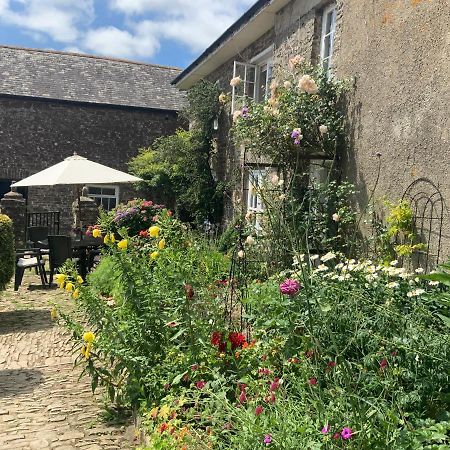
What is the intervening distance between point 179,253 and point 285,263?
1.61 m

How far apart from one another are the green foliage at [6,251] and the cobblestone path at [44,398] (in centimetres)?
62

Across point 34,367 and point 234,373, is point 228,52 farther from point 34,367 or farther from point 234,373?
point 234,373

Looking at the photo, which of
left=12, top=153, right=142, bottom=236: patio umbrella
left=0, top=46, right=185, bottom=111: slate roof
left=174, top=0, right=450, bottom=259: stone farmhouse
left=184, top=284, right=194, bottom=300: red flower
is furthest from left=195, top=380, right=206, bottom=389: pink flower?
left=0, top=46, right=185, bottom=111: slate roof

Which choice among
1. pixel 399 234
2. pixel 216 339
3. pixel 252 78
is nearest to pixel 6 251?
pixel 216 339

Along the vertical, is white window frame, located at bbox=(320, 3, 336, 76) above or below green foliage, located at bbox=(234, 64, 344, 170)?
above

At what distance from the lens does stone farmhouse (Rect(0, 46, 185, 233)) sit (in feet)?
54.4

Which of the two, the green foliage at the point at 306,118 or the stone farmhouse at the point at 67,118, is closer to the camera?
the green foliage at the point at 306,118

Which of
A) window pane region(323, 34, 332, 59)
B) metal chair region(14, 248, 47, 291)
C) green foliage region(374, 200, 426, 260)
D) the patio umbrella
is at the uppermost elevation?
window pane region(323, 34, 332, 59)

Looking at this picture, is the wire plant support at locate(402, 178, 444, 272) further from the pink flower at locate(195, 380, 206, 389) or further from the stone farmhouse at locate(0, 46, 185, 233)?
the stone farmhouse at locate(0, 46, 185, 233)

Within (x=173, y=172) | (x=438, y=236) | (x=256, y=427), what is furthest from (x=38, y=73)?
(x=256, y=427)

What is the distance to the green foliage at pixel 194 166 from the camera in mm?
12266

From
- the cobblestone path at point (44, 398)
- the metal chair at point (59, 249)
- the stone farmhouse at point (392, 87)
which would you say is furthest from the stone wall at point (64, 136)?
the cobblestone path at point (44, 398)

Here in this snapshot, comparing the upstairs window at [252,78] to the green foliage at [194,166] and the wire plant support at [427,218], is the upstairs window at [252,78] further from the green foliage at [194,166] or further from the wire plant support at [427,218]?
the wire plant support at [427,218]

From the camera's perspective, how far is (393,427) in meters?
2.11
